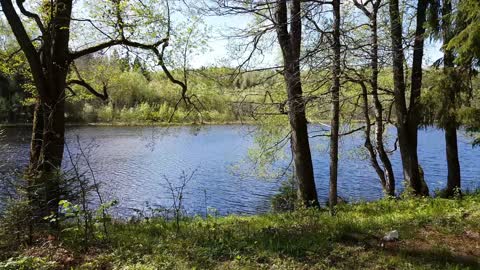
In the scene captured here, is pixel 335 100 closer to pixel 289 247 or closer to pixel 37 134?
pixel 289 247

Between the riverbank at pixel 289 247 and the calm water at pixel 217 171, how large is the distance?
5.48m

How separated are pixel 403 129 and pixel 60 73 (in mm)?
8587

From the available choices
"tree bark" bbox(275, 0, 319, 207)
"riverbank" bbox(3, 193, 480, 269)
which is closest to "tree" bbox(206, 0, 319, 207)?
"tree bark" bbox(275, 0, 319, 207)

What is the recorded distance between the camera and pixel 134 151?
105 ft

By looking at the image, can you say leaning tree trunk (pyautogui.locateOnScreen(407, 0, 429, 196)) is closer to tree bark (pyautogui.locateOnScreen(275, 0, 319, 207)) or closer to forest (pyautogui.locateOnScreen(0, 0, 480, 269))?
forest (pyautogui.locateOnScreen(0, 0, 480, 269))

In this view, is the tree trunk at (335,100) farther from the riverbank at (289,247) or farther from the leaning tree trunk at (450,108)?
the riverbank at (289,247)

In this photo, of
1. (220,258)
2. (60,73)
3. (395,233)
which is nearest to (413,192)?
(395,233)

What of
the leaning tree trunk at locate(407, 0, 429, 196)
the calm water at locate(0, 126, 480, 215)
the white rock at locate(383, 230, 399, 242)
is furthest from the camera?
the calm water at locate(0, 126, 480, 215)

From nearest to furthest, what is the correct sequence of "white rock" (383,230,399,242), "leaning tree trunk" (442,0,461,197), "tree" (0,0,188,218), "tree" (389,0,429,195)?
"white rock" (383,230,399,242)
"tree" (0,0,188,218)
"leaning tree trunk" (442,0,461,197)
"tree" (389,0,429,195)

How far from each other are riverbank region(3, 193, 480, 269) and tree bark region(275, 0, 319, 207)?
2.73m

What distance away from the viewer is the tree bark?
28.8ft

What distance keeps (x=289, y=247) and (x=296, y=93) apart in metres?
4.71

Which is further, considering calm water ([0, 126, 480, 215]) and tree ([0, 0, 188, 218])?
calm water ([0, 126, 480, 215])

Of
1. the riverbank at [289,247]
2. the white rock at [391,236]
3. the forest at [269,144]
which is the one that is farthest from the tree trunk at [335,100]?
the white rock at [391,236]
